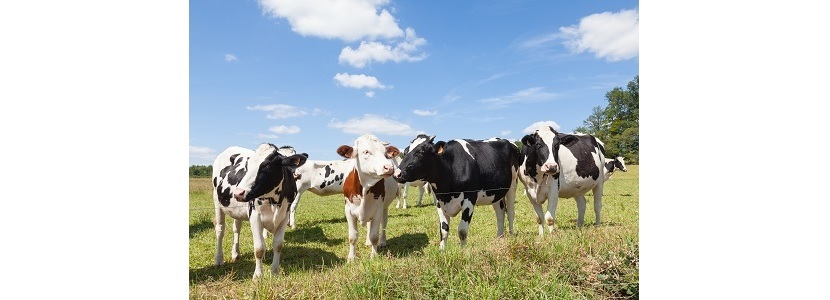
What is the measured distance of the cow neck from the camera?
521 centimetres

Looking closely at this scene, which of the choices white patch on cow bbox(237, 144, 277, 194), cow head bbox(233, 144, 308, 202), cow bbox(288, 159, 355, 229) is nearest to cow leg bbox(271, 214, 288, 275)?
cow head bbox(233, 144, 308, 202)

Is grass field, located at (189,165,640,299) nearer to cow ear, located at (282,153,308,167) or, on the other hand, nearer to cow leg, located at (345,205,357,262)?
cow leg, located at (345,205,357,262)

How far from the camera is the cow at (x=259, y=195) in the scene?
412cm

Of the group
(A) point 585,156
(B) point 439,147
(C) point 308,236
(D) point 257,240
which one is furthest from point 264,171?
(A) point 585,156

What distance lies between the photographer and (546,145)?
17.4 feet

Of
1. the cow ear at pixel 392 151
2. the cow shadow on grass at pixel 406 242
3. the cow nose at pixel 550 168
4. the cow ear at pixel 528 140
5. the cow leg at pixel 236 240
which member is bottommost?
the cow shadow on grass at pixel 406 242

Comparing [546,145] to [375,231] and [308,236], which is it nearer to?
[375,231]

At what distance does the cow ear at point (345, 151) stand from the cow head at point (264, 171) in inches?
20.0

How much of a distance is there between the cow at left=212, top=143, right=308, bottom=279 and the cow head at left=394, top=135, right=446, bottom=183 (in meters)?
1.15

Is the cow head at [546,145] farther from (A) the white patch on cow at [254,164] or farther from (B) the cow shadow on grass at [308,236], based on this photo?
(A) the white patch on cow at [254,164]

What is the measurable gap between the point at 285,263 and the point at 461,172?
95.0 inches

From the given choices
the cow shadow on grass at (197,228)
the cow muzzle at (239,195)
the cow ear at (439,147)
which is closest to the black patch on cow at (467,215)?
the cow ear at (439,147)

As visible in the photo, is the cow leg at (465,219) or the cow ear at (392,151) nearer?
the cow ear at (392,151)

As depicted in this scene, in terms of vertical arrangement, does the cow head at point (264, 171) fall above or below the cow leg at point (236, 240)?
above
